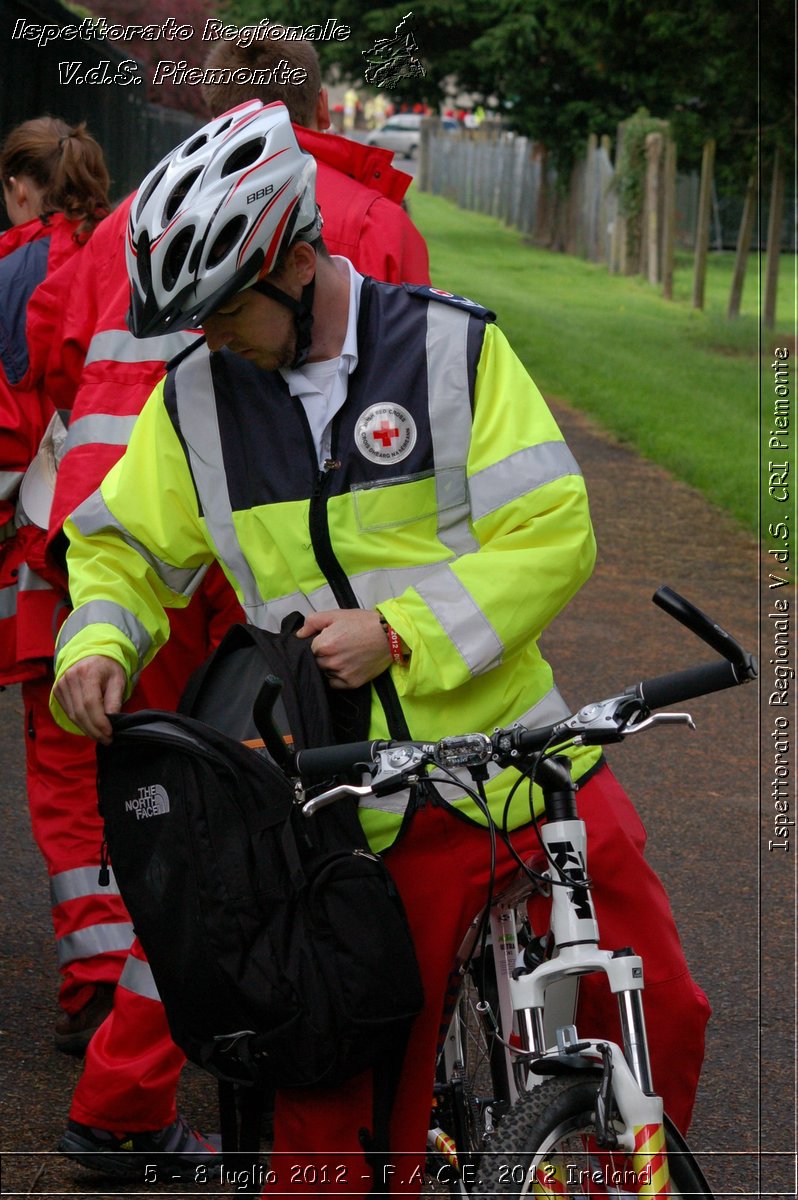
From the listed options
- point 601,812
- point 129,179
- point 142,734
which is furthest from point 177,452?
point 129,179

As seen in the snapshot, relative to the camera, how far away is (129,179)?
17.4 metres

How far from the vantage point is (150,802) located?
254 cm

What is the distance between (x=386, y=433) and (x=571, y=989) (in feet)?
3.13

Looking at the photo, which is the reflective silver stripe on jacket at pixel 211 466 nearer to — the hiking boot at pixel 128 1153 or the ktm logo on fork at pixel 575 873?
the ktm logo on fork at pixel 575 873

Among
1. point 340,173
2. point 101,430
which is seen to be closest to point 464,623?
point 101,430

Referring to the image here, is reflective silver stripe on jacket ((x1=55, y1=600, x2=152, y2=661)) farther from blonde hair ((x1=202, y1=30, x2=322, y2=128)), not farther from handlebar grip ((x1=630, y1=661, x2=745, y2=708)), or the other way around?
blonde hair ((x1=202, y1=30, x2=322, y2=128))

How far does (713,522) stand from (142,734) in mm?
9176

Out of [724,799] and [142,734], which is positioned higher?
[142,734]

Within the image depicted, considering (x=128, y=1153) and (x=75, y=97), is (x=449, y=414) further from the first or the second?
(x=75, y=97)

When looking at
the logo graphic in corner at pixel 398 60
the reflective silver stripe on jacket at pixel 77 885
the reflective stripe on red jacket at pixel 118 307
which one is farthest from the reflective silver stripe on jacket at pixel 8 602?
the logo graphic in corner at pixel 398 60

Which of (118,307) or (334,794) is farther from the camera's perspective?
(118,307)

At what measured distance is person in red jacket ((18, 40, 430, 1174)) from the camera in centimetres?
368

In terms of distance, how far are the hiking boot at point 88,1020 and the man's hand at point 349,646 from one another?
2.05m

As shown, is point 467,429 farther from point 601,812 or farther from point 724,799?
point 724,799
